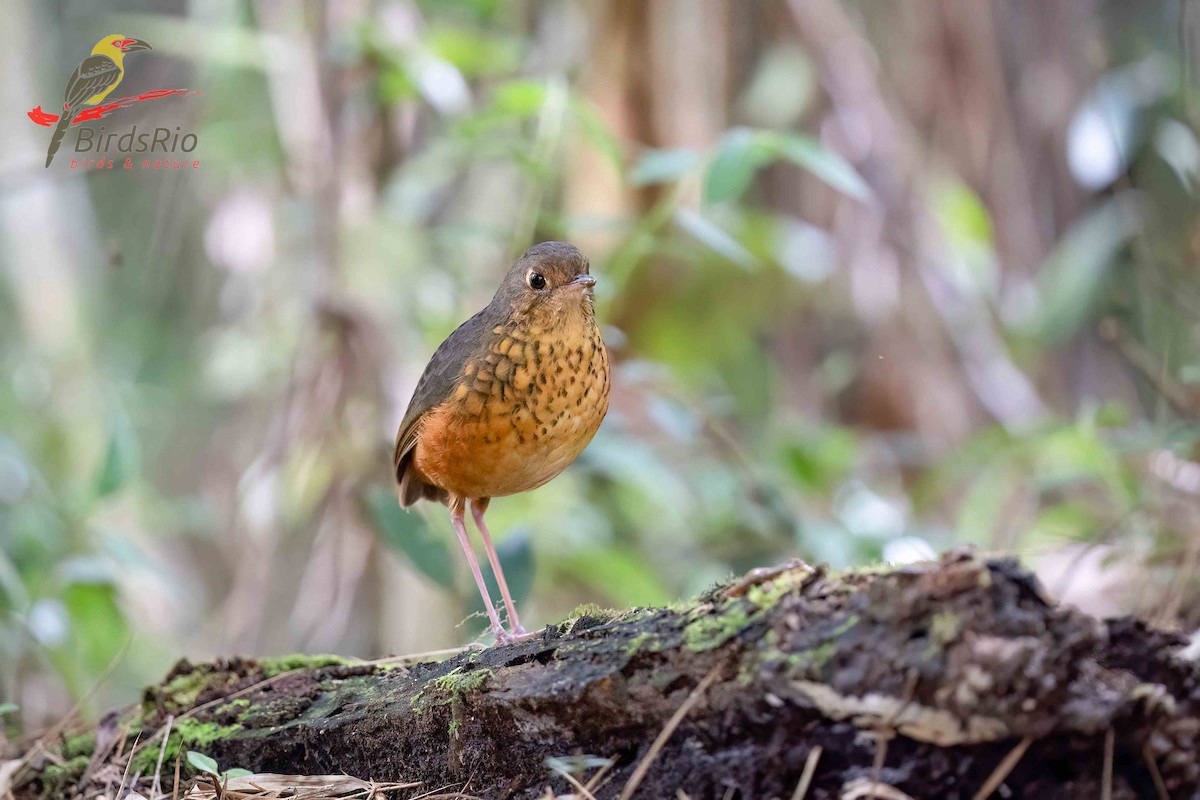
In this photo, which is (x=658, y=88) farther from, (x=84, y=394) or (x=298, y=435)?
(x=84, y=394)

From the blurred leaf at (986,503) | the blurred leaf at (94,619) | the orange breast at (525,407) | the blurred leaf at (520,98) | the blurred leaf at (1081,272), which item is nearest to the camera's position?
the orange breast at (525,407)

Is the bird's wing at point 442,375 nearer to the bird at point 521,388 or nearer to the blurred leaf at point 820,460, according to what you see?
the bird at point 521,388

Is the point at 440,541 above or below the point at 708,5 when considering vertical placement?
below

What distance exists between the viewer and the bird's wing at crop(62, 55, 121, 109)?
17.0 ft

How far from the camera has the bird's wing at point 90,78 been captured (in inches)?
204

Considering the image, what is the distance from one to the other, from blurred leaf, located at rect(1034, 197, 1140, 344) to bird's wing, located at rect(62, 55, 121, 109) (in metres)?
5.43

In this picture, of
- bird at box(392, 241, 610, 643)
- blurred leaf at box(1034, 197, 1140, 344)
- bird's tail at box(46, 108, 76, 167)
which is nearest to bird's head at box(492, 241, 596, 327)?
bird at box(392, 241, 610, 643)

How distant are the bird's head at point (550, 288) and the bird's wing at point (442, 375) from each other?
0.44 feet

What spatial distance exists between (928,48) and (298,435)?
492cm

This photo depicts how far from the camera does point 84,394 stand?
7.07 metres

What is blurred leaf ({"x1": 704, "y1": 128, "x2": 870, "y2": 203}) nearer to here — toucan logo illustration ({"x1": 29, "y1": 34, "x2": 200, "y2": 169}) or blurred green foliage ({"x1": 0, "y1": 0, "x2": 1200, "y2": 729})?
blurred green foliage ({"x1": 0, "y1": 0, "x2": 1200, "y2": 729})

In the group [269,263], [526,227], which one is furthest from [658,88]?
[269,263]

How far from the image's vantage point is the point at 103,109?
572 centimetres

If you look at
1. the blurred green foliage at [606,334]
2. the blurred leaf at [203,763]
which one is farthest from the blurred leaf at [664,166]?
the blurred leaf at [203,763]
